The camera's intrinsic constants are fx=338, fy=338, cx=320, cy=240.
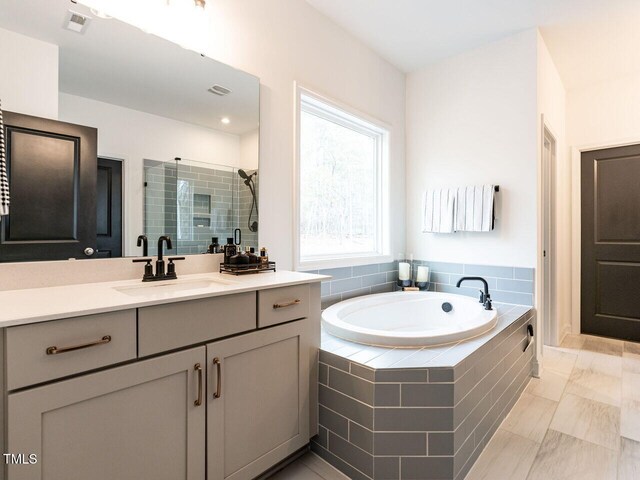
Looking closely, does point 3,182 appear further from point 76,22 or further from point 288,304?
point 288,304

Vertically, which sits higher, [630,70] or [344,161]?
[630,70]

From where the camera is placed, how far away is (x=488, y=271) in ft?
9.34

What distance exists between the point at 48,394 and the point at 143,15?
5.35 ft

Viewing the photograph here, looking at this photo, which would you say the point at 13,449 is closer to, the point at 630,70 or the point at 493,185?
the point at 493,185

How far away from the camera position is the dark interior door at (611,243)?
10.9 ft

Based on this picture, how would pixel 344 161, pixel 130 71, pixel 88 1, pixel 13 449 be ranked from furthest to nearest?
pixel 344 161
pixel 130 71
pixel 88 1
pixel 13 449

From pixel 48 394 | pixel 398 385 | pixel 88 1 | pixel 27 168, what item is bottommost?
pixel 398 385

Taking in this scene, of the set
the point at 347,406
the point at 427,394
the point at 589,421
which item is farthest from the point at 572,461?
the point at 347,406

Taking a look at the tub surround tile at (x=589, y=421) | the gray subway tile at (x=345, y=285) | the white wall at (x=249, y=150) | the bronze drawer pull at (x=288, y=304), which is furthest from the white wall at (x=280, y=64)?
the tub surround tile at (x=589, y=421)

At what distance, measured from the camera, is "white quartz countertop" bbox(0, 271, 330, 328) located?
91cm

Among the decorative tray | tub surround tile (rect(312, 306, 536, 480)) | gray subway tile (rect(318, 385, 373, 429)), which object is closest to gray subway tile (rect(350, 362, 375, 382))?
tub surround tile (rect(312, 306, 536, 480))

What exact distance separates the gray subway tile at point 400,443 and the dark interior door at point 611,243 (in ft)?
10.7

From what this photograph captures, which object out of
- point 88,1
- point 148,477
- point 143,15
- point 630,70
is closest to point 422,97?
point 630,70

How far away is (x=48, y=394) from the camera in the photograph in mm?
899
